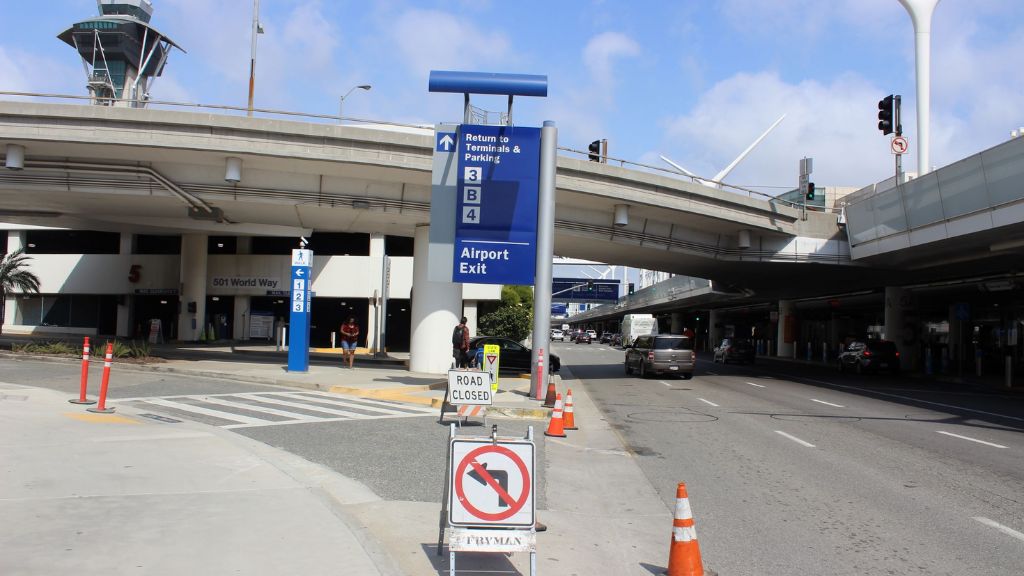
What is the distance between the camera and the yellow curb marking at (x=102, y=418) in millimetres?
12305

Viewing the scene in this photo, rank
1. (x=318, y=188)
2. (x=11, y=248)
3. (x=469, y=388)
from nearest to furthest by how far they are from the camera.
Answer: (x=469, y=388), (x=318, y=188), (x=11, y=248)

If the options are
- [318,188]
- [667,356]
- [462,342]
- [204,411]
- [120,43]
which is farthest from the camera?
[120,43]

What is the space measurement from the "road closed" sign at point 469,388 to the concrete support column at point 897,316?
33.0m

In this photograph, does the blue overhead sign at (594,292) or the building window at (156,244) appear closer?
the building window at (156,244)

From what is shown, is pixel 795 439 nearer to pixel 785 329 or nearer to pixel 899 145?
pixel 899 145

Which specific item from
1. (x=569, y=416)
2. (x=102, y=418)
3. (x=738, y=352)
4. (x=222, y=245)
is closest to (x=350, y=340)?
(x=569, y=416)

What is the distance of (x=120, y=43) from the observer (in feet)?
353

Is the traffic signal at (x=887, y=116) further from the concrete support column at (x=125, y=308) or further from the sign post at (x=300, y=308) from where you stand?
the concrete support column at (x=125, y=308)

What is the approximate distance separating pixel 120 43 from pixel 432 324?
103m

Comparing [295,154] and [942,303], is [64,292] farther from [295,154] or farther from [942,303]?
[942,303]

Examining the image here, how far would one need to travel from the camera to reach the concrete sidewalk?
18.0ft

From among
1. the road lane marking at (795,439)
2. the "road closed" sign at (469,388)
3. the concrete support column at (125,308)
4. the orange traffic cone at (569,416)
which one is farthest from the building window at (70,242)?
the road lane marking at (795,439)

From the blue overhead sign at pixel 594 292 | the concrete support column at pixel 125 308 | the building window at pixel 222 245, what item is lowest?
the concrete support column at pixel 125 308

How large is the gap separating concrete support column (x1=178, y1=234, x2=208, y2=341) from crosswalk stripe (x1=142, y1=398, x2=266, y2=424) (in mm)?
27399
